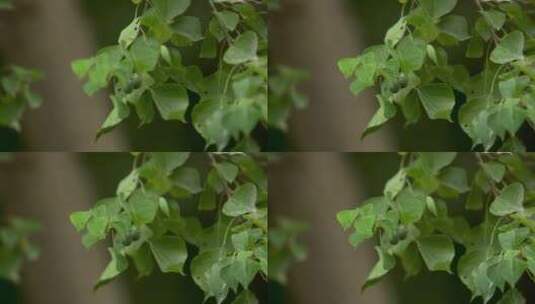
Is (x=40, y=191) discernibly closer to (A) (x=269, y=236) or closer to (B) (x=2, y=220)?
(B) (x=2, y=220)

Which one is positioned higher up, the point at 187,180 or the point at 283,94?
the point at 283,94

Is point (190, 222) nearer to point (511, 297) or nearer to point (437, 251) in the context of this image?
point (437, 251)

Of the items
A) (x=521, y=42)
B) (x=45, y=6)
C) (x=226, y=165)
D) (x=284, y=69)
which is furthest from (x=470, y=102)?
(x=45, y=6)

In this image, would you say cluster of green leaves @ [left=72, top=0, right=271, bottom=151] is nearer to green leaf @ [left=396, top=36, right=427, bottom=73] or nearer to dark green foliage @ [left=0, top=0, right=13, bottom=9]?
dark green foliage @ [left=0, top=0, right=13, bottom=9]

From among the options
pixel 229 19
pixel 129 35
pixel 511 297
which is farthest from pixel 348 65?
pixel 511 297

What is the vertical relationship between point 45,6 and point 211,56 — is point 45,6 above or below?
above

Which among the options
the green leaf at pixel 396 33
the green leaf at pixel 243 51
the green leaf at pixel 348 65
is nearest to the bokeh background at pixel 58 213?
the green leaf at pixel 243 51

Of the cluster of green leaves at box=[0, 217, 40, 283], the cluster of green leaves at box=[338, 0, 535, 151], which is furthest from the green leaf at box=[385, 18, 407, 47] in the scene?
the cluster of green leaves at box=[0, 217, 40, 283]
